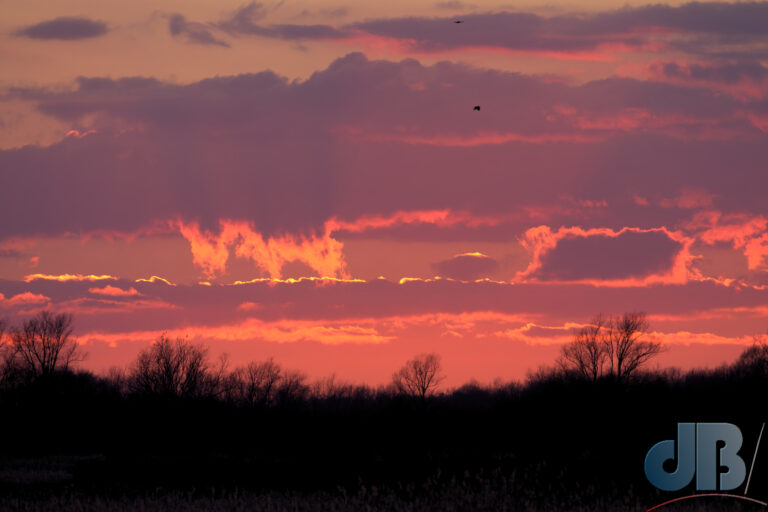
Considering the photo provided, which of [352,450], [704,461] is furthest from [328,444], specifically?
[704,461]

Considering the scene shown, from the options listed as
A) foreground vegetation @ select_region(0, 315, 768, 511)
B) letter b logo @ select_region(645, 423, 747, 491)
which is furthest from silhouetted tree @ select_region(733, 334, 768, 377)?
letter b logo @ select_region(645, 423, 747, 491)

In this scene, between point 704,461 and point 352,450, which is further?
point 352,450

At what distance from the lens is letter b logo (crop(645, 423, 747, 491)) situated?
36.4m

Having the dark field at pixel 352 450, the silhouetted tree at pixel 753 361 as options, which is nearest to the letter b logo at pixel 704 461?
the dark field at pixel 352 450

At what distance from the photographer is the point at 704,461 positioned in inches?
1454

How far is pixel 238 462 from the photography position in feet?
212

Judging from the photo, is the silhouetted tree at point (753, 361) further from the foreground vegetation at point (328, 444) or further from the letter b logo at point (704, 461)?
the letter b logo at point (704, 461)

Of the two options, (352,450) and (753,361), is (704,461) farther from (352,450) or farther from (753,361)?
(753,361)

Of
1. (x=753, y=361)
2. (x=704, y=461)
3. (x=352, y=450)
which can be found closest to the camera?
(x=704, y=461)

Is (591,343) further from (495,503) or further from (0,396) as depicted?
(495,503)

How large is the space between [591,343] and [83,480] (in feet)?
403

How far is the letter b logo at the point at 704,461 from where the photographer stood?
36.4 m

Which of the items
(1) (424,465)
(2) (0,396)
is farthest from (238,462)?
(2) (0,396)

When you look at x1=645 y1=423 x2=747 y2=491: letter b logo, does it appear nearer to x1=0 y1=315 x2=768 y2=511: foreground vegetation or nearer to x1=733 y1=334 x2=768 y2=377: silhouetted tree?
x1=0 y1=315 x2=768 y2=511: foreground vegetation
